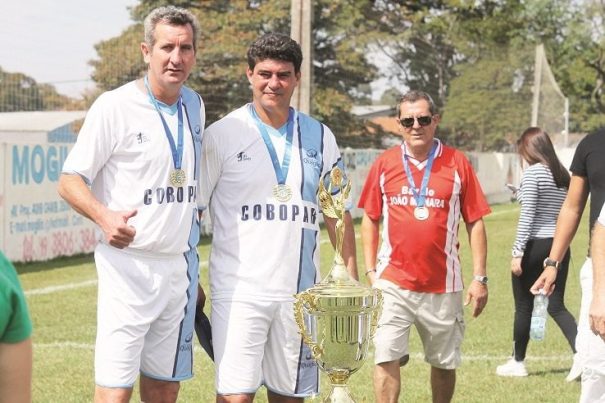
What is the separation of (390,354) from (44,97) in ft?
74.8

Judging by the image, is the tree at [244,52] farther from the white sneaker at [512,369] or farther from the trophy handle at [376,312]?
the trophy handle at [376,312]

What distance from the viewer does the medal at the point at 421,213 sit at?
6.50 metres

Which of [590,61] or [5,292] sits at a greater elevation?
[590,61]

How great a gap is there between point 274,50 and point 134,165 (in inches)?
33.2

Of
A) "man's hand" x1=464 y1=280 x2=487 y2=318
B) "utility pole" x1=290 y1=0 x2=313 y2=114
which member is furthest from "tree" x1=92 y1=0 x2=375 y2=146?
"man's hand" x1=464 y1=280 x2=487 y2=318

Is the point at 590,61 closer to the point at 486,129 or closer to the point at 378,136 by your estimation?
the point at 486,129

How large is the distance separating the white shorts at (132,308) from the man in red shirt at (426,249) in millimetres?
1885

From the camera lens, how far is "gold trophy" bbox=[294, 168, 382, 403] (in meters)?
4.55

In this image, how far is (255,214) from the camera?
5.16m

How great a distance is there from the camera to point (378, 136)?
4006 cm

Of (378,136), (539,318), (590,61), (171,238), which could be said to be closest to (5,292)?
(171,238)

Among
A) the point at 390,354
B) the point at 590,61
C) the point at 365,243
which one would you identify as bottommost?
the point at 390,354

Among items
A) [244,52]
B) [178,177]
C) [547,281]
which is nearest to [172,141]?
[178,177]

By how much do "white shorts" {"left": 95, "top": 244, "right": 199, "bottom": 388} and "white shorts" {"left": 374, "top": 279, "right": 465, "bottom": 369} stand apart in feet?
6.16
